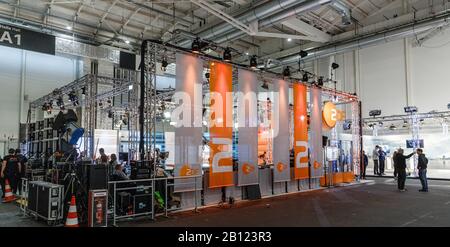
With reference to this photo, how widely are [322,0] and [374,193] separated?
6.17 meters

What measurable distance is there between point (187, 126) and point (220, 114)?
115 cm

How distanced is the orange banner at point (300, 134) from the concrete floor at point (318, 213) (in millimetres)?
1381

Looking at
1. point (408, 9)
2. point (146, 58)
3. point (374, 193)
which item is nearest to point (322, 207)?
point (374, 193)

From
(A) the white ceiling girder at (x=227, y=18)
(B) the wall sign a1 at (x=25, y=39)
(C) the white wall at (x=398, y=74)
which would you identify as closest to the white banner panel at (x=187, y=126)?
(A) the white ceiling girder at (x=227, y=18)

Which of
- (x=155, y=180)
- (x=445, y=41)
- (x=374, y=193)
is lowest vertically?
(x=374, y=193)

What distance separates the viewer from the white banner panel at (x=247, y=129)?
9227 mm

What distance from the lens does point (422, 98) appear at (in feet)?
55.7

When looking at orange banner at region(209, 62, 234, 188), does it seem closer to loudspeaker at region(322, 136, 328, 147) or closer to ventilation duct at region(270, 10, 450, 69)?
ventilation duct at region(270, 10, 450, 69)

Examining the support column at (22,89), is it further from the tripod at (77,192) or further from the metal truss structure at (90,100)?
the tripod at (77,192)

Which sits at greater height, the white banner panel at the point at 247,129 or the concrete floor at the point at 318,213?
the white banner panel at the point at 247,129

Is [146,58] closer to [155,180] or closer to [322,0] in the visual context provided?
[155,180]

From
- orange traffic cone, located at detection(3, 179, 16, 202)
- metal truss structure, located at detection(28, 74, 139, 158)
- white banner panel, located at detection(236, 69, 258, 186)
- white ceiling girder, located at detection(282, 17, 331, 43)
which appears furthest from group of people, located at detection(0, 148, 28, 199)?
white ceiling girder, located at detection(282, 17, 331, 43)

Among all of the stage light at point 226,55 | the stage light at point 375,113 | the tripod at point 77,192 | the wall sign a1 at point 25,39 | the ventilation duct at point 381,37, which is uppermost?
the ventilation duct at point 381,37

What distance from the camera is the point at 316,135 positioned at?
12164 mm
